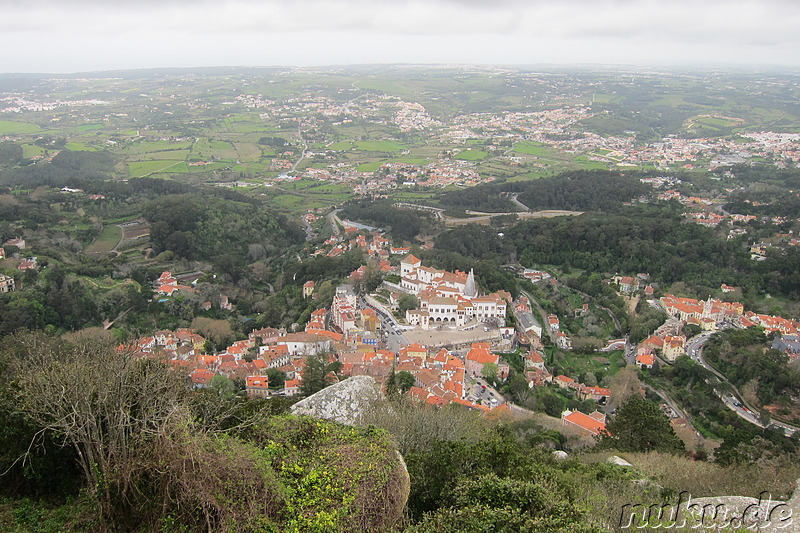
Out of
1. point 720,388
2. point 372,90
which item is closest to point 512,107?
point 372,90

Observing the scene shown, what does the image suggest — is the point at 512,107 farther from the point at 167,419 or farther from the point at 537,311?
the point at 167,419

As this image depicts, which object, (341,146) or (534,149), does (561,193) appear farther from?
(341,146)

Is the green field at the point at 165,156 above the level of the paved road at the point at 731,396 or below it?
above

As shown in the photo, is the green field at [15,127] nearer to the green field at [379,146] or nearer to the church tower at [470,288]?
the green field at [379,146]

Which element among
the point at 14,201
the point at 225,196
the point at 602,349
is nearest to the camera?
the point at 602,349

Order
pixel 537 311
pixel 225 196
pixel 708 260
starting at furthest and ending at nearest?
pixel 225 196, pixel 708 260, pixel 537 311

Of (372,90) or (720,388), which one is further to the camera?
(372,90)

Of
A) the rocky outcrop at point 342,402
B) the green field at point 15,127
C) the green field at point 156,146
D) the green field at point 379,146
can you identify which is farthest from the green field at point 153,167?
the rocky outcrop at point 342,402

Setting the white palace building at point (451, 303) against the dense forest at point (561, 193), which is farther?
the dense forest at point (561, 193)

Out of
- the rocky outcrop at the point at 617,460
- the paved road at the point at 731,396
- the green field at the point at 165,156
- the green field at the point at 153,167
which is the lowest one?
the paved road at the point at 731,396
